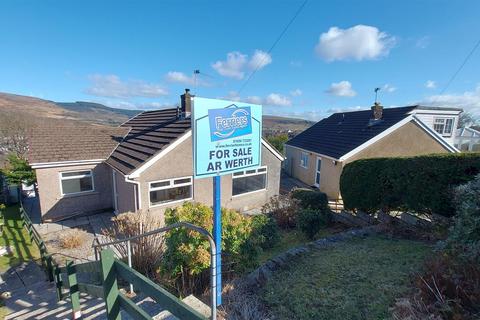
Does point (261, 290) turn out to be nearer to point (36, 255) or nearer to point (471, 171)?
point (471, 171)

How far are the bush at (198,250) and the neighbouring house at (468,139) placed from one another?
45.8 meters

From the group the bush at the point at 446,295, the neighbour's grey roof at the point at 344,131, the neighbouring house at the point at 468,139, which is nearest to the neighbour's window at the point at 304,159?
the neighbour's grey roof at the point at 344,131

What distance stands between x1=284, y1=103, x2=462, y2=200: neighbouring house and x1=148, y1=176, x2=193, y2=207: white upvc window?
9.67 metres

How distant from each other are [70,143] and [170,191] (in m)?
6.04

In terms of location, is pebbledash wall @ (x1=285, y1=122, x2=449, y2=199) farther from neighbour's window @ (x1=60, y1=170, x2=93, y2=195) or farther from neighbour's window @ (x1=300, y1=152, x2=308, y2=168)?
neighbour's window @ (x1=60, y1=170, x2=93, y2=195)

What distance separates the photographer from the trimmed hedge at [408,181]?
23.8ft

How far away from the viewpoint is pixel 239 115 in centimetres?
307

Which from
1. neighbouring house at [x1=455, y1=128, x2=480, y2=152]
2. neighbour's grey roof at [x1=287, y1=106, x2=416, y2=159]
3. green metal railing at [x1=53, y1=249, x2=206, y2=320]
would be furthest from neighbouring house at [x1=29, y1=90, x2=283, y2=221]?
neighbouring house at [x1=455, y1=128, x2=480, y2=152]

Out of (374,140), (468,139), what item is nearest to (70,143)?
(374,140)

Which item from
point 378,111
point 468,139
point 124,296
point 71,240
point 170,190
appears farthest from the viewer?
point 468,139

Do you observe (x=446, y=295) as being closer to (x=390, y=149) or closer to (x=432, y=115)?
(x=390, y=149)

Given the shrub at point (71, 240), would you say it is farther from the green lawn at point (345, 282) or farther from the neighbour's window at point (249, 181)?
the green lawn at point (345, 282)

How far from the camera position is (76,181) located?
1204 centimetres

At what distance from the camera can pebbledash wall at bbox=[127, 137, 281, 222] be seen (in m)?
10.2
